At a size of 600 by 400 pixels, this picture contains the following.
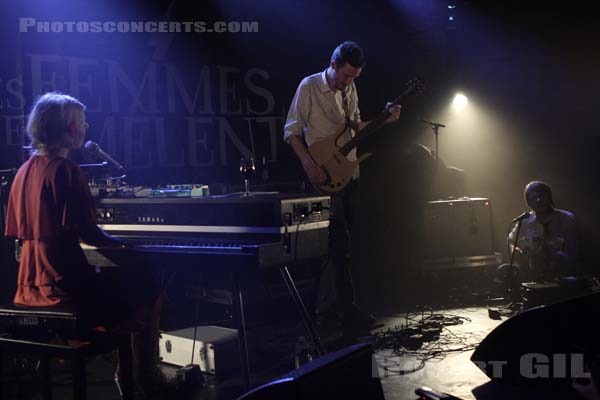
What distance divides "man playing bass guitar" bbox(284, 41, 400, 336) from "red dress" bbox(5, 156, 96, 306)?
183cm

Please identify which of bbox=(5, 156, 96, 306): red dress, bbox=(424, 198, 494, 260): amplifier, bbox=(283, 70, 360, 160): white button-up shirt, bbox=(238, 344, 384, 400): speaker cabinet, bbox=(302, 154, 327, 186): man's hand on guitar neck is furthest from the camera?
bbox=(424, 198, 494, 260): amplifier

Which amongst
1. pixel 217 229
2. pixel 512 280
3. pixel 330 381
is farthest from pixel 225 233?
pixel 512 280

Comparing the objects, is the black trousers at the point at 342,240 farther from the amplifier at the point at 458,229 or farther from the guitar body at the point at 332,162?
the amplifier at the point at 458,229

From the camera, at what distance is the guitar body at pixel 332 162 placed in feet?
14.4

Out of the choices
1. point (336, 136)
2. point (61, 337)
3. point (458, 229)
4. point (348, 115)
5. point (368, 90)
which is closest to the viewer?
point (61, 337)

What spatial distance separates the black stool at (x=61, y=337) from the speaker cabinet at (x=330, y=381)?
57.5 inches

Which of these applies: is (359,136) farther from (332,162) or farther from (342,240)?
(342,240)

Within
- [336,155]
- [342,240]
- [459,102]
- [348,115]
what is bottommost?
[342,240]

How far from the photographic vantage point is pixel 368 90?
652 centimetres

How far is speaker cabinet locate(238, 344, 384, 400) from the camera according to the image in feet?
4.54

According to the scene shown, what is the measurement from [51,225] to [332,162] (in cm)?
213

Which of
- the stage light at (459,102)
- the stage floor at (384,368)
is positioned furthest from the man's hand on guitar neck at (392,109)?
the stage light at (459,102)
